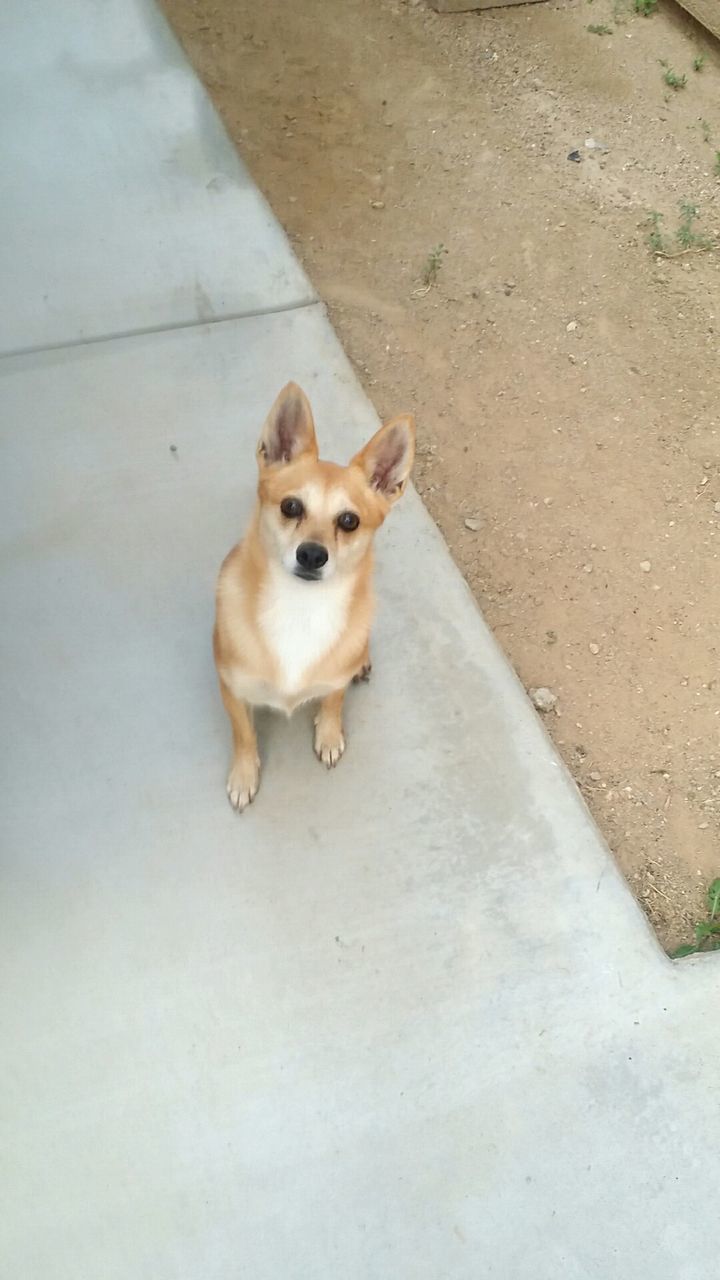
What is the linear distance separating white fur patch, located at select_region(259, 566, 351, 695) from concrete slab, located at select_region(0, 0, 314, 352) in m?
1.54

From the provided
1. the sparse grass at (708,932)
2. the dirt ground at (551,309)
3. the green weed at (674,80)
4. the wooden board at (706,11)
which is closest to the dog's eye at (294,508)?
the dirt ground at (551,309)

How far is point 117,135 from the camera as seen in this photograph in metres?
3.57

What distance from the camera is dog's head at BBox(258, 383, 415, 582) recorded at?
6.31ft

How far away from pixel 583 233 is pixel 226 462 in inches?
86.8

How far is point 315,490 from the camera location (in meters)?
1.94

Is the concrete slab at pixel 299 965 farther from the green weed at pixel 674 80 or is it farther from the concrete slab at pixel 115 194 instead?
the green weed at pixel 674 80

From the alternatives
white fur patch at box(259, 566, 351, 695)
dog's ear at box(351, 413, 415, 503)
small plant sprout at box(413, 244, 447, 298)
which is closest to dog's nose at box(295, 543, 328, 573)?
white fur patch at box(259, 566, 351, 695)

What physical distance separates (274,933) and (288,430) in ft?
3.84

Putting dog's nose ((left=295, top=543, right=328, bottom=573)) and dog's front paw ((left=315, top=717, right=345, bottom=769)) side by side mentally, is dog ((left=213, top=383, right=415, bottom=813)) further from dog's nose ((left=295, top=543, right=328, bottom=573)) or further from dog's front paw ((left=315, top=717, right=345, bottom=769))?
dog's front paw ((left=315, top=717, right=345, bottom=769))

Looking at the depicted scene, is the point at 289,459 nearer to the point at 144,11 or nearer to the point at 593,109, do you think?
the point at 144,11

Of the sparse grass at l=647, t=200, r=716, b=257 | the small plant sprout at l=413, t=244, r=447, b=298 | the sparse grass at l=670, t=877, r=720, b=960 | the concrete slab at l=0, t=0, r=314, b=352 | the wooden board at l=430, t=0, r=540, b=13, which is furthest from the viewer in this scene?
the wooden board at l=430, t=0, r=540, b=13

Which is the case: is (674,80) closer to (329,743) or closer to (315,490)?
(315,490)

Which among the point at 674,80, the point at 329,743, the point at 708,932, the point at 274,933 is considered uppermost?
the point at 674,80

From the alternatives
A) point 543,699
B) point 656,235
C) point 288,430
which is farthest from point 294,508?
point 656,235
